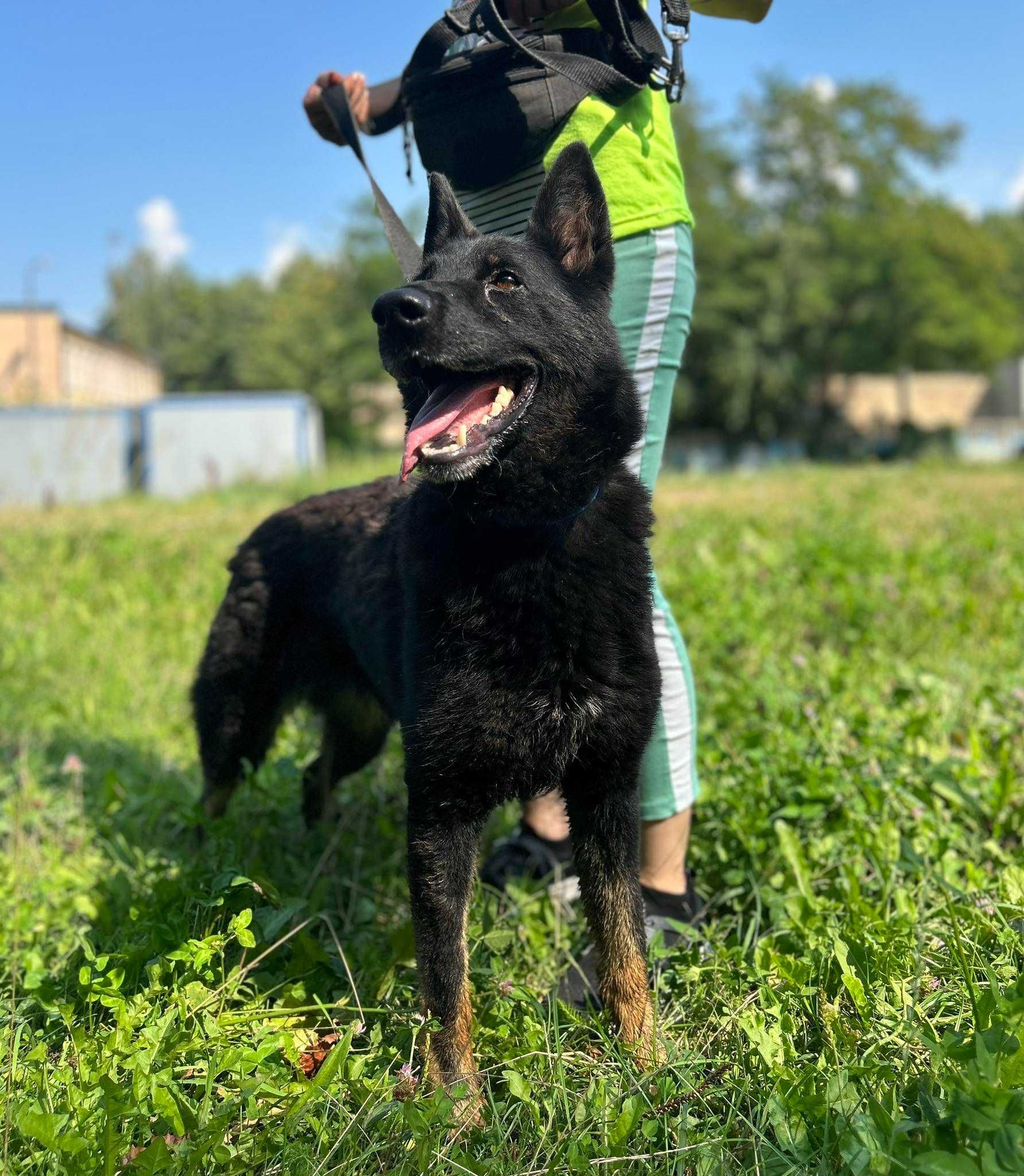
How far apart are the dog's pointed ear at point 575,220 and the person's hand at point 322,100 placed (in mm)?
966

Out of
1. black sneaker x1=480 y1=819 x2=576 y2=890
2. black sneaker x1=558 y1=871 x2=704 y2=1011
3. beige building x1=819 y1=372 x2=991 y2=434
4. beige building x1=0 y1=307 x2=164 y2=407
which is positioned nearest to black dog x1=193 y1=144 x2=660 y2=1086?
black sneaker x1=558 y1=871 x2=704 y2=1011

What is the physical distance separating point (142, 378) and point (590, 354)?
7069cm

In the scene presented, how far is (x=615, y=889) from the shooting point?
222 centimetres

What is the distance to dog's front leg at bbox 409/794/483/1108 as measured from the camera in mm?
2045

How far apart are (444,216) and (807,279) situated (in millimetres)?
40133

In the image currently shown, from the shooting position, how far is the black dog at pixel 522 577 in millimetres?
2021

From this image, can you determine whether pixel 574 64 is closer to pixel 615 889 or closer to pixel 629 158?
pixel 629 158

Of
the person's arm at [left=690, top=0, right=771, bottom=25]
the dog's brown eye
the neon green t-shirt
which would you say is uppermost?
the person's arm at [left=690, top=0, right=771, bottom=25]

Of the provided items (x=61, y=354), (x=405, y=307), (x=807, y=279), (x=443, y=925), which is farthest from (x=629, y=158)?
(x=61, y=354)

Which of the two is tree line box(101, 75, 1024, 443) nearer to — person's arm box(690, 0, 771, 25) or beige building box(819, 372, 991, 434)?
beige building box(819, 372, 991, 434)

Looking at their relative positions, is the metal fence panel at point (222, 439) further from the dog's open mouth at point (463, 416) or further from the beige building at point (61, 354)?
the beige building at point (61, 354)

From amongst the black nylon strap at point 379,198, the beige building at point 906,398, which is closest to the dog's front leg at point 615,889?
the black nylon strap at point 379,198

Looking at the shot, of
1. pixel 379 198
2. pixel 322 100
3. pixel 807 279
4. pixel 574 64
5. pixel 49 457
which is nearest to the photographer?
pixel 574 64

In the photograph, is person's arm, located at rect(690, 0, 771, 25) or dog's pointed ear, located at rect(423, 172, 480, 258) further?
person's arm, located at rect(690, 0, 771, 25)
